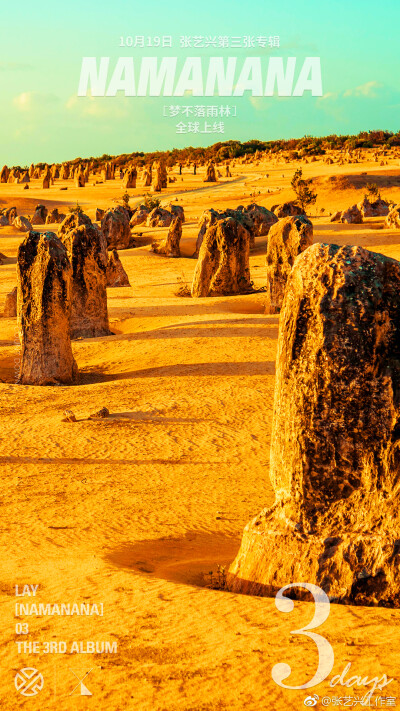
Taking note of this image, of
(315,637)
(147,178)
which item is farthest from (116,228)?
(147,178)

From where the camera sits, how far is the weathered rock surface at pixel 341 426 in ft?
15.8

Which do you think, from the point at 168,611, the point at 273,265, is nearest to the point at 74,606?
the point at 168,611

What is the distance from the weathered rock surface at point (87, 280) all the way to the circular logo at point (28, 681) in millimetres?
12491

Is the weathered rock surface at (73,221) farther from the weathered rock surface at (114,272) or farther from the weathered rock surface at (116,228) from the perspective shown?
the weathered rock surface at (116,228)

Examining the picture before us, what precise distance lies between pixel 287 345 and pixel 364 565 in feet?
4.92

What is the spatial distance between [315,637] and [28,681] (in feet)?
5.23

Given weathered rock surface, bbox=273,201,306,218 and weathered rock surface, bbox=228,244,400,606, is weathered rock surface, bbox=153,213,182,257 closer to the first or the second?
weathered rock surface, bbox=273,201,306,218

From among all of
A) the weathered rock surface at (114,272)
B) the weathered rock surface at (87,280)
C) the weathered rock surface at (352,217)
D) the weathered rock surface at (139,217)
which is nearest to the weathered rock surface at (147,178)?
the weathered rock surface at (139,217)

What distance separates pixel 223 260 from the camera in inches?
844

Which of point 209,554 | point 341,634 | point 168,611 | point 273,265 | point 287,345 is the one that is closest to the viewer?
point 341,634

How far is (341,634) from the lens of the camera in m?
4.26

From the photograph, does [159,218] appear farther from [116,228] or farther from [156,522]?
[156,522]

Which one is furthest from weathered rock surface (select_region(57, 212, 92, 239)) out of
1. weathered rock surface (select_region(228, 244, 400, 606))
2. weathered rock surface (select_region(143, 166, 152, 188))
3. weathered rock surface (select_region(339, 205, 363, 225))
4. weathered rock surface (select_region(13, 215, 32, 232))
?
weathered rock surface (select_region(143, 166, 152, 188))

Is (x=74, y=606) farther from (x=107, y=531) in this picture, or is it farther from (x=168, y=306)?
(x=168, y=306)
